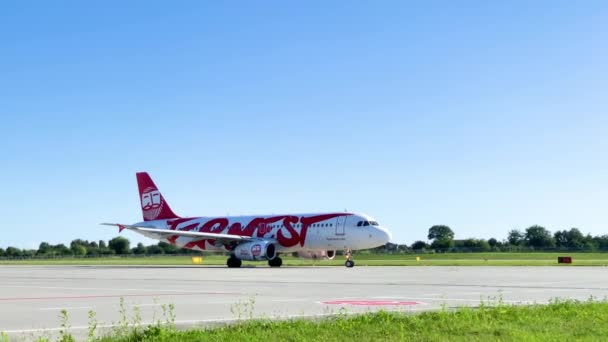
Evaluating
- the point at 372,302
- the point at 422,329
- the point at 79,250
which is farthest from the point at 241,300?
the point at 79,250

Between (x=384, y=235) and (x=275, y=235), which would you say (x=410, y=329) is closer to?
(x=384, y=235)

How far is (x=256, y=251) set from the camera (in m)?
58.1

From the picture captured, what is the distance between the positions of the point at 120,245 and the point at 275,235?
141212 millimetres

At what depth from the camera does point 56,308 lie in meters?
18.5

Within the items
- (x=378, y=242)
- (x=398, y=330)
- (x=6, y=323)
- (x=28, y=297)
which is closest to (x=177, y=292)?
(x=28, y=297)

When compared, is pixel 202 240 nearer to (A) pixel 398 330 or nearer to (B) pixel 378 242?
(B) pixel 378 242

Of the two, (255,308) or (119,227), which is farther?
(119,227)

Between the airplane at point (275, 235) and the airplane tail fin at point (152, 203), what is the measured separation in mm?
2681

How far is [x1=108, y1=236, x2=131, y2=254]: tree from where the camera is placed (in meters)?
192

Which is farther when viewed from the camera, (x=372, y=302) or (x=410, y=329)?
(x=372, y=302)

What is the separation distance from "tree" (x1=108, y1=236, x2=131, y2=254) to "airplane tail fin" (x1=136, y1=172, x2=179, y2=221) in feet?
395

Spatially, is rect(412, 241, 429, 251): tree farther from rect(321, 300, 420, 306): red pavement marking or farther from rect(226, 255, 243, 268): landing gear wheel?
rect(321, 300, 420, 306): red pavement marking

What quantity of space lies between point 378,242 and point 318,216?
4.84m

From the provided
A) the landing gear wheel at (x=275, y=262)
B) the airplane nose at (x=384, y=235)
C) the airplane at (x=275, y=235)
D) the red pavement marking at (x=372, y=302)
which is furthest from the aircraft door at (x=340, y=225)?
the red pavement marking at (x=372, y=302)
